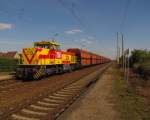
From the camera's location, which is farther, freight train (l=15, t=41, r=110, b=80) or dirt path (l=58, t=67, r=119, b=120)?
freight train (l=15, t=41, r=110, b=80)

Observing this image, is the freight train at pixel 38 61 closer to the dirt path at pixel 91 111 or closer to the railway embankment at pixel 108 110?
the railway embankment at pixel 108 110

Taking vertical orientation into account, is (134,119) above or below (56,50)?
below

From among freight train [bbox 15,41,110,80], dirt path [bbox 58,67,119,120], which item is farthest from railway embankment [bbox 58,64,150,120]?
freight train [bbox 15,41,110,80]

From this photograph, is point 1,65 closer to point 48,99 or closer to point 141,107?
point 48,99

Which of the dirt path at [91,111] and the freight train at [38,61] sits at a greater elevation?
the freight train at [38,61]

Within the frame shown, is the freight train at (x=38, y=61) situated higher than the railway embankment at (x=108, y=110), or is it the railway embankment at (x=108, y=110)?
the freight train at (x=38, y=61)

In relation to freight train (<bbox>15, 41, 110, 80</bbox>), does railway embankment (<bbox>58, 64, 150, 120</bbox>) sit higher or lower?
lower

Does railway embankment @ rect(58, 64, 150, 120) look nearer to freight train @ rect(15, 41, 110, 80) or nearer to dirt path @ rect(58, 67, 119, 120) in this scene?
dirt path @ rect(58, 67, 119, 120)

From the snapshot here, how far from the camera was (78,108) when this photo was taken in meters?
9.12

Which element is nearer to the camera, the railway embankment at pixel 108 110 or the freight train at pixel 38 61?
the railway embankment at pixel 108 110

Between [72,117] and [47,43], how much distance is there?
52.7ft

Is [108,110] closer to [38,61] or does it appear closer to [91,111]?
[91,111]

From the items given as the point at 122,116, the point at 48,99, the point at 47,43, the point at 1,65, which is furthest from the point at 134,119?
the point at 1,65

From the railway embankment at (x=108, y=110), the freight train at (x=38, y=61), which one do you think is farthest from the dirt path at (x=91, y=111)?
the freight train at (x=38, y=61)
